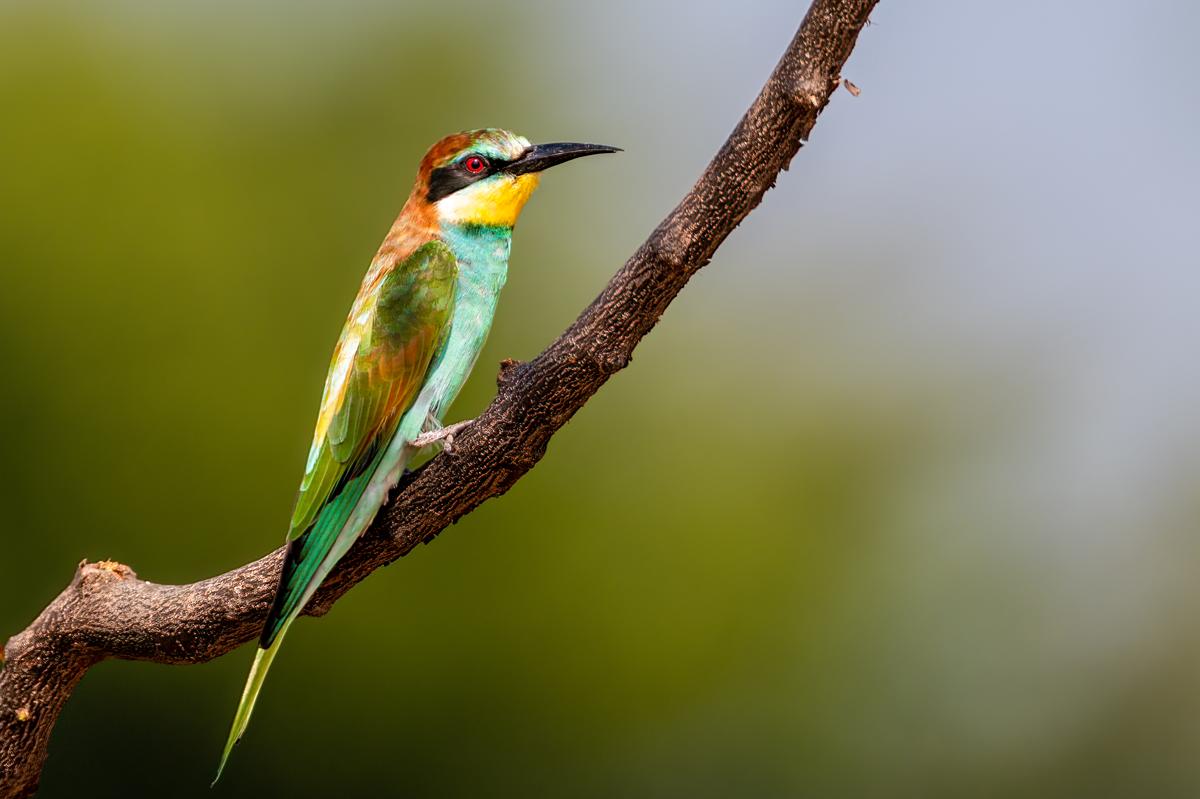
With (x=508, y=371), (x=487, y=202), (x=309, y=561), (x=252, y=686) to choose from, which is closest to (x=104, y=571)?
(x=252, y=686)

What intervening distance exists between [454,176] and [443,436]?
1.04m

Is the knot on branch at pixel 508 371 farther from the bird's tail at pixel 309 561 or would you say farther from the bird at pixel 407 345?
the bird's tail at pixel 309 561

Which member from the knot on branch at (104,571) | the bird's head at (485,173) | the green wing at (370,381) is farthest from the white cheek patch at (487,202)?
the knot on branch at (104,571)

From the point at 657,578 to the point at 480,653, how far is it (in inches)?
53.5

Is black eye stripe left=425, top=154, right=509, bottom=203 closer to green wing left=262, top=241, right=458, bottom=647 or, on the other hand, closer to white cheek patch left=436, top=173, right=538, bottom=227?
white cheek patch left=436, top=173, right=538, bottom=227

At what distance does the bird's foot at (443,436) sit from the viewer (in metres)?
3.14

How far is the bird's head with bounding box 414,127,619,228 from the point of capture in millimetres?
4000

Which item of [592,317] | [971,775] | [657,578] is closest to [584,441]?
[657,578]

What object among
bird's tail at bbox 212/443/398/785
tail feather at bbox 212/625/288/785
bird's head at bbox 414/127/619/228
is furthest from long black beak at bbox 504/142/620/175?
tail feather at bbox 212/625/288/785

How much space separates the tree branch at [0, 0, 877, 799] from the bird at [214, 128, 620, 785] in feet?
0.39

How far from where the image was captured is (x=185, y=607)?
3.29 m

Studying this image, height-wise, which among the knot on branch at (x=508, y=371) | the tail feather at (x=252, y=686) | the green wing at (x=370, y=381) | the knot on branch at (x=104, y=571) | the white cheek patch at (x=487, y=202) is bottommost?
the tail feather at (x=252, y=686)

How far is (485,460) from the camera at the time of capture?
303cm

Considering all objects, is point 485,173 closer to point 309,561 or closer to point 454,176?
point 454,176
